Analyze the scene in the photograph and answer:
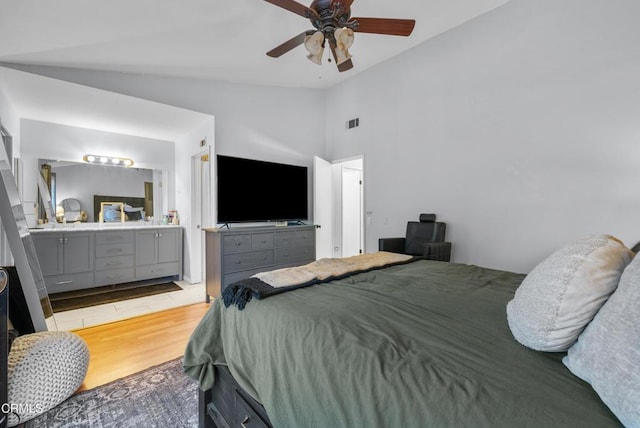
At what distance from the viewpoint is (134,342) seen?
2426 mm

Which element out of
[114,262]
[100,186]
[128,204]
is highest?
[100,186]

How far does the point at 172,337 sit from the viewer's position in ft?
8.34

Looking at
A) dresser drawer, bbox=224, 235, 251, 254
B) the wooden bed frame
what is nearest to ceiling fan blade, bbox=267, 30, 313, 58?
dresser drawer, bbox=224, 235, 251, 254

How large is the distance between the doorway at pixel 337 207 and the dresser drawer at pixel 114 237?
2759 mm

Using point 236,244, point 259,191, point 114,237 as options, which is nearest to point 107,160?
point 114,237

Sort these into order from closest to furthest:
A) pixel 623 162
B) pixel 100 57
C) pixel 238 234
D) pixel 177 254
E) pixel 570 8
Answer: pixel 623 162 < pixel 570 8 < pixel 100 57 < pixel 238 234 < pixel 177 254

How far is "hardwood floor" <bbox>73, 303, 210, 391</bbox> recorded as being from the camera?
2.03m

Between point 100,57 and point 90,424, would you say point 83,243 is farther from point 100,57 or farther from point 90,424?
point 90,424

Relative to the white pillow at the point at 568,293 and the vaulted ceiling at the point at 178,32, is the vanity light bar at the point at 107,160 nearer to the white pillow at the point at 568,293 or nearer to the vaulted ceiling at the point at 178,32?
the vaulted ceiling at the point at 178,32

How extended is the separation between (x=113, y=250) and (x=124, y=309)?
1130mm

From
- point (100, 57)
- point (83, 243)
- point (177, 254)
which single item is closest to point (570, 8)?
point (100, 57)

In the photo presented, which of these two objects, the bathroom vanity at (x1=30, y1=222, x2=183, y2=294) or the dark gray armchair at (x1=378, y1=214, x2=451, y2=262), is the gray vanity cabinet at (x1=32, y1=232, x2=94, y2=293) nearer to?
the bathroom vanity at (x1=30, y1=222, x2=183, y2=294)

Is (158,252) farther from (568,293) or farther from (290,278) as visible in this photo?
(568,293)

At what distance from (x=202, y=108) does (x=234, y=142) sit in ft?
1.85
